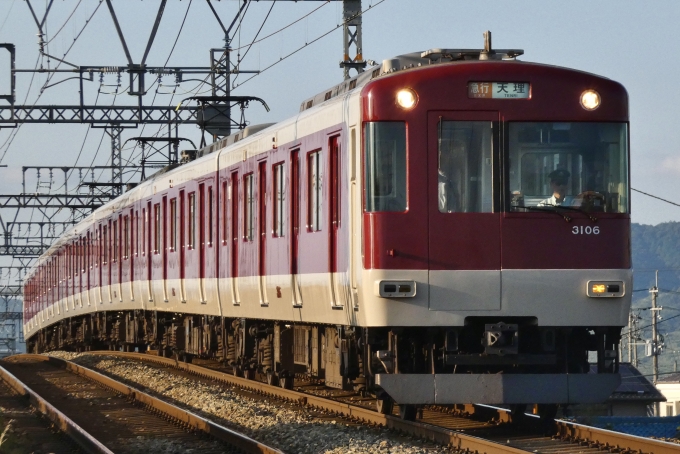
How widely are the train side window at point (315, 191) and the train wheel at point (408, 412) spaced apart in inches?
77.8

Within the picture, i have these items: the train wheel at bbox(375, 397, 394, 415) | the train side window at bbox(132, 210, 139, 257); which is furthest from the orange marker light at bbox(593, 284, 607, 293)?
the train side window at bbox(132, 210, 139, 257)

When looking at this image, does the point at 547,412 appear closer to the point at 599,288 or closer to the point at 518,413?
the point at 518,413

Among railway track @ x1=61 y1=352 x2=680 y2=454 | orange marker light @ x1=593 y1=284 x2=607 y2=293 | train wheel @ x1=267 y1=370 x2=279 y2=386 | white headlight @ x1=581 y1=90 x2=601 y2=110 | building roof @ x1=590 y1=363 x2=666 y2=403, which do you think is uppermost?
white headlight @ x1=581 y1=90 x2=601 y2=110

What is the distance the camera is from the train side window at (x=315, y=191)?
12461 millimetres

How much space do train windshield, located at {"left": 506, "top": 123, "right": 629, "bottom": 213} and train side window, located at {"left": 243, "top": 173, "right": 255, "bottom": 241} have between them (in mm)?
5103

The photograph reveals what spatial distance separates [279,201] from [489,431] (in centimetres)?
385

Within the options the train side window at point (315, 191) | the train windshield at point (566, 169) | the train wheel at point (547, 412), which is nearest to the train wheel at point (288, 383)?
the train side window at point (315, 191)

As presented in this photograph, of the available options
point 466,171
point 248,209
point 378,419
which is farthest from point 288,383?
point 466,171

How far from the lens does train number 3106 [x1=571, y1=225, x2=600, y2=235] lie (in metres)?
11.0

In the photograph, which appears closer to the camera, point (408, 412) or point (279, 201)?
point (408, 412)

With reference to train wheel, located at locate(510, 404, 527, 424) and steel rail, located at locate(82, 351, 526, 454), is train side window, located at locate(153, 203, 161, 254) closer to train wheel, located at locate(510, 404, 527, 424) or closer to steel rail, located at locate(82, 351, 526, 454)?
steel rail, located at locate(82, 351, 526, 454)

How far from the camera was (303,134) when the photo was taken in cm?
1309

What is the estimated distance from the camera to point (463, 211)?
1098 centimetres

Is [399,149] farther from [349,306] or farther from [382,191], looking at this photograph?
[349,306]
